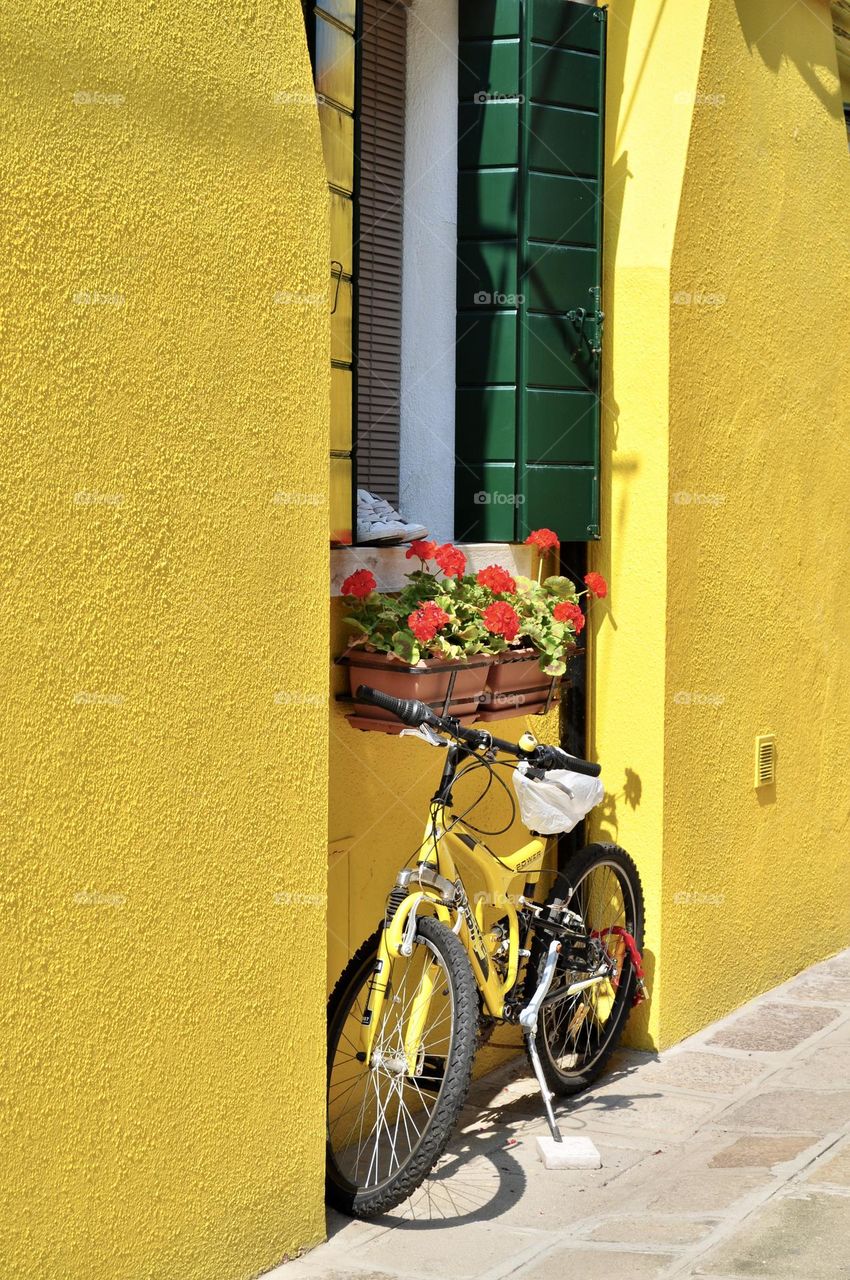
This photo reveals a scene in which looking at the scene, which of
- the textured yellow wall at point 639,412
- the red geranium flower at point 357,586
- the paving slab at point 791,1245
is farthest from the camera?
the textured yellow wall at point 639,412

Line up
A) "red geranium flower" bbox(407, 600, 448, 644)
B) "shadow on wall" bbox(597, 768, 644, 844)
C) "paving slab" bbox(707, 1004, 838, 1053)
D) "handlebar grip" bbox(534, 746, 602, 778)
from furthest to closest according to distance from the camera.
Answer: "paving slab" bbox(707, 1004, 838, 1053) < "shadow on wall" bbox(597, 768, 644, 844) < "handlebar grip" bbox(534, 746, 602, 778) < "red geranium flower" bbox(407, 600, 448, 644)

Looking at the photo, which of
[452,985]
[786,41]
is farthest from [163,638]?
[786,41]

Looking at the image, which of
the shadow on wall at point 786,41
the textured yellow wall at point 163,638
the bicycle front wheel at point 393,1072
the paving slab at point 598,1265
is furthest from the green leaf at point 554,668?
the shadow on wall at point 786,41

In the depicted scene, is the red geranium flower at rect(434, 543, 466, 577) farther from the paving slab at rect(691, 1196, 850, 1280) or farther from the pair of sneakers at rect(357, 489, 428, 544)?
the paving slab at rect(691, 1196, 850, 1280)

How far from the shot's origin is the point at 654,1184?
16.6 feet

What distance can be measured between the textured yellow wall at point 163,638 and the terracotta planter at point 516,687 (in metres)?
1.05

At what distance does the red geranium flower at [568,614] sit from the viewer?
5.61 m

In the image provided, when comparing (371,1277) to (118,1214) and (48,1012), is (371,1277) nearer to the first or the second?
(118,1214)

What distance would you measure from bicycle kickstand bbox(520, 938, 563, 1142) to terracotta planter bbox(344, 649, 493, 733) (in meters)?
0.91

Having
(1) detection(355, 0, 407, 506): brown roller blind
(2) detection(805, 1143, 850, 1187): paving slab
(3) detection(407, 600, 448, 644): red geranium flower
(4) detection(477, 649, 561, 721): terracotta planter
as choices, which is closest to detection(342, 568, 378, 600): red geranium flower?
(3) detection(407, 600, 448, 644): red geranium flower

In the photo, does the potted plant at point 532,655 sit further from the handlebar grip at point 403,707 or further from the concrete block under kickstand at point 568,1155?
the concrete block under kickstand at point 568,1155

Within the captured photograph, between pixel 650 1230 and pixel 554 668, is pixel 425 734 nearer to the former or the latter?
pixel 554 668

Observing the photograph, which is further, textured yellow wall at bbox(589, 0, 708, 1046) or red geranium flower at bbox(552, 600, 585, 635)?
textured yellow wall at bbox(589, 0, 708, 1046)

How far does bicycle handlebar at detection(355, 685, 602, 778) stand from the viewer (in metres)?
4.73
